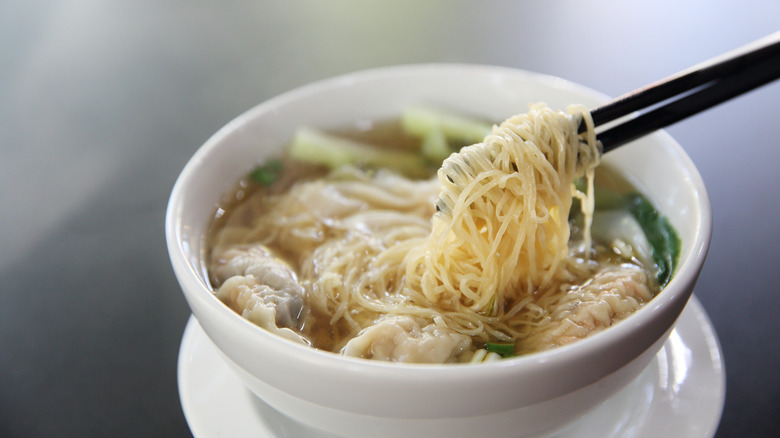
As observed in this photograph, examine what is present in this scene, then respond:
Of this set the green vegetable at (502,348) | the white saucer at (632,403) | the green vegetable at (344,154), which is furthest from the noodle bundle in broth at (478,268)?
the green vegetable at (344,154)

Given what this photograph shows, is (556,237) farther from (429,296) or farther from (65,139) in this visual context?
(65,139)

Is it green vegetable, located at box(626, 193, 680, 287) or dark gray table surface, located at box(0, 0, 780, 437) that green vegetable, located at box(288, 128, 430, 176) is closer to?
dark gray table surface, located at box(0, 0, 780, 437)

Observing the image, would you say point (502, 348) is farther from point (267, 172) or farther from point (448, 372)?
point (267, 172)

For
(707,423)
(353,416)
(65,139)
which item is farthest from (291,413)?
(65,139)

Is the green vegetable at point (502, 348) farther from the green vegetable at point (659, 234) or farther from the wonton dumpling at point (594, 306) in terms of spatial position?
the green vegetable at point (659, 234)

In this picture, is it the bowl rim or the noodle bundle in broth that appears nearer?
the bowl rim

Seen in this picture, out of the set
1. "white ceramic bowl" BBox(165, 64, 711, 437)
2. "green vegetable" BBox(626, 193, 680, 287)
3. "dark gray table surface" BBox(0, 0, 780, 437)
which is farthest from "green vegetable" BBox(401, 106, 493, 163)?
"dark gray table surface" BBox(0, 0, 780, 437)

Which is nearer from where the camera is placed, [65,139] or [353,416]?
[353,416]
